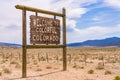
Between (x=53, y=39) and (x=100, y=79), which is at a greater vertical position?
(x=53, y=39)

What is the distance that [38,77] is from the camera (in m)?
16.7

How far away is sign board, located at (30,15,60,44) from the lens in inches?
701

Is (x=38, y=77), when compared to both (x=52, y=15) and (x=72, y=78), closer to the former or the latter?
(x=72, y=78)

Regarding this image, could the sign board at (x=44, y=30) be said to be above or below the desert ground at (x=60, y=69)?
above

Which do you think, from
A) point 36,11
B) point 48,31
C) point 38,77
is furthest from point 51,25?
point 38,77

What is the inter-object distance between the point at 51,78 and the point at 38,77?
698 millimetres

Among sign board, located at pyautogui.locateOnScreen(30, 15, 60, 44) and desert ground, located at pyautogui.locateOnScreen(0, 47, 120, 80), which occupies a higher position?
sign board, located at pyautogui.locateOnScreen(30, 15, 60, 44)

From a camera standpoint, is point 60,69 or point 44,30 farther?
point 60,69

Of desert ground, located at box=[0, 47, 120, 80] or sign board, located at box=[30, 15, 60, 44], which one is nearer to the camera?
desert ground, located at box=[0, 47, 120, 80]

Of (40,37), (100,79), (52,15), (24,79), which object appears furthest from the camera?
(52,15)

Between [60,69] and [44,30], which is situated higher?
[44,30]

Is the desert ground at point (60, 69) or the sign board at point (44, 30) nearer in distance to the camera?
the desert ground at point (60, 69)

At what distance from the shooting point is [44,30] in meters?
18.7

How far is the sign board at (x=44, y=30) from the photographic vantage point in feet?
58.4
